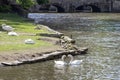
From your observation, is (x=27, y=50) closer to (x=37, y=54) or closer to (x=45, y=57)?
(x=37, y=54)

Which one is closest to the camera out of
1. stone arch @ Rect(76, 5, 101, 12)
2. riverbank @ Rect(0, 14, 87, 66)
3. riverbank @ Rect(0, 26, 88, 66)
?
riverbank @ Rect(0, 26, 88, 66)

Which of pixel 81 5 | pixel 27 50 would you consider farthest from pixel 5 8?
pixel 81 5

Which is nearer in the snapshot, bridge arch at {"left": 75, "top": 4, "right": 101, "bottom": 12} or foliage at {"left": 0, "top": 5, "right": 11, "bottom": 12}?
foliage at {"left": 0, "top": 5, "right": 11, "bottom": 12}

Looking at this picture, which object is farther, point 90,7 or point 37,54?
point 90,7

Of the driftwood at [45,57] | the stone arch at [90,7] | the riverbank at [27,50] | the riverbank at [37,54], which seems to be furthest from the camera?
the stone arch at [90,7]

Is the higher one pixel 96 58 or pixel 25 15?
pixel 96 58

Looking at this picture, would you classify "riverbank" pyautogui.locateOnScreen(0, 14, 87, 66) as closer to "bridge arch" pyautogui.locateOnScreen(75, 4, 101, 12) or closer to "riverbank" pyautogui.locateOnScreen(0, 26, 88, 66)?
"riverbank" pyautogui.locateOnScreen(0, 26, 88, 66)

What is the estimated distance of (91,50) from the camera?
51562mm

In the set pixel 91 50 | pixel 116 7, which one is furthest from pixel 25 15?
pixel 116 7

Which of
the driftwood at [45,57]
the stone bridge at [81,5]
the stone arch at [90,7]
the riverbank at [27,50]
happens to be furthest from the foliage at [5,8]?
the stone arch at [90,7]

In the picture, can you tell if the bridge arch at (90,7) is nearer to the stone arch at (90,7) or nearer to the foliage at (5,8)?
the stone arch at (90,7)

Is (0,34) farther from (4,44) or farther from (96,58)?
(96,58)

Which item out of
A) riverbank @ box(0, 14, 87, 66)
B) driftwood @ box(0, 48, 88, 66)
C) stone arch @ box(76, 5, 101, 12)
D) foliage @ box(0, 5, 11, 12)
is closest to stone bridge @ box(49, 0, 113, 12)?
stone arch @ box(76, 5, 101, 12)

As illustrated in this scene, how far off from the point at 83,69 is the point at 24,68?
4.45m
